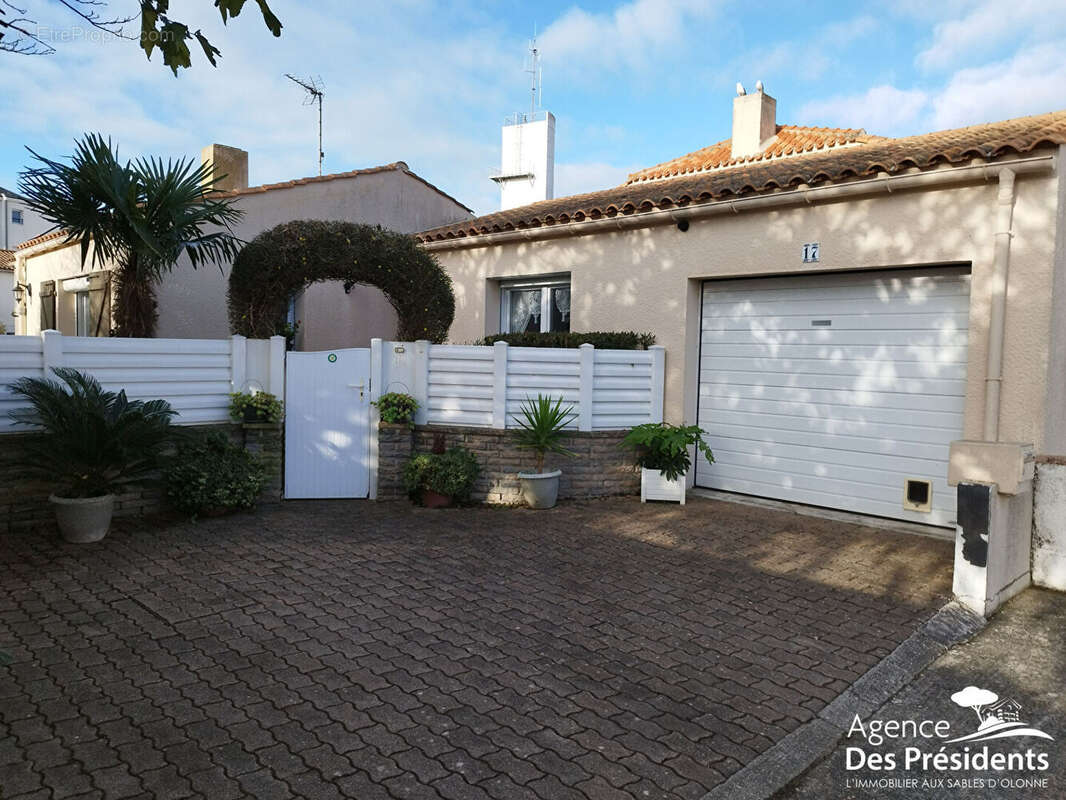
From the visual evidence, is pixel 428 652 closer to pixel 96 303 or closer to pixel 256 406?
pixel 256 406

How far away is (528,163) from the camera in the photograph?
1656cm

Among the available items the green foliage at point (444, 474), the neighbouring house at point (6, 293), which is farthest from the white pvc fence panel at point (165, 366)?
the neighbouring house at point (6, 293)

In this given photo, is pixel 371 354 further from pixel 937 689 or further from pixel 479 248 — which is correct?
pixel 937 689

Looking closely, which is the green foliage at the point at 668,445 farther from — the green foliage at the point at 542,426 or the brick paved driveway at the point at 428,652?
the brick paved driveway at the point at 428,652

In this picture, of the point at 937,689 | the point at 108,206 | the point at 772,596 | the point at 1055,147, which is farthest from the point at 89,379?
the point at 1055,147

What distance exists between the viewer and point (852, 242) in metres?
7.66

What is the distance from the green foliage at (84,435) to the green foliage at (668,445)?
495 cm

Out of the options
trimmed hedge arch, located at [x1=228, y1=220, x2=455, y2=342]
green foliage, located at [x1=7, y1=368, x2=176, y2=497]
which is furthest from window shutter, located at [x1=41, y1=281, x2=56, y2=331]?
green foliage, located at [x1=7, y1=368, x2=176, y2=497]

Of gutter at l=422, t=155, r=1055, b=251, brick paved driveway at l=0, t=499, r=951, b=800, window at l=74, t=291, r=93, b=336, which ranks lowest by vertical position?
brick paved driveway at l=0, t=499, r=951, b=800

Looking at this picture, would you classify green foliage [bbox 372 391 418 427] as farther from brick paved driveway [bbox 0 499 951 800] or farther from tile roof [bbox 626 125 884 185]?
tile roof [bbox 626 125 884 185]

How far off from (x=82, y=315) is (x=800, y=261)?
44.0 ft

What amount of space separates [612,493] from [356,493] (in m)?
3.01

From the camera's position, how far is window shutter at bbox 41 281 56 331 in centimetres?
1534

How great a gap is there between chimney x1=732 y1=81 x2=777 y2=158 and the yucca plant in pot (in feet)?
35.6
